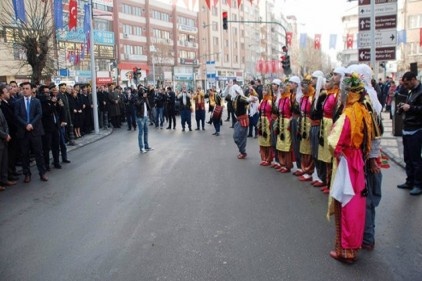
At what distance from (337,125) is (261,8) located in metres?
109

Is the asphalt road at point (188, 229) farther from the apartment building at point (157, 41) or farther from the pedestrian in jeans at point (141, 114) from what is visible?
the apartment building at point (157, 41)

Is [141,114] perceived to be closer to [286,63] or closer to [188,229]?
[188,229]

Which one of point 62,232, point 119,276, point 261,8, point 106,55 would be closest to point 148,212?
point 62,232

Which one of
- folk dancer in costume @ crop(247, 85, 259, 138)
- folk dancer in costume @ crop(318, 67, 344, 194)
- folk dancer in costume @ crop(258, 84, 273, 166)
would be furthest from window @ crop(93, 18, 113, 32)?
folk dancer in costume @ crop(318, 67, 344, 194)

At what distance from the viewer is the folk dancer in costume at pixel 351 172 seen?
4582 millimetres

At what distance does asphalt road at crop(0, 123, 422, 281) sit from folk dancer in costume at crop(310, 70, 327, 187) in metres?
0.35

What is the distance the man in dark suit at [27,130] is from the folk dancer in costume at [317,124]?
18.7 feet

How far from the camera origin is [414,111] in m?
7.39

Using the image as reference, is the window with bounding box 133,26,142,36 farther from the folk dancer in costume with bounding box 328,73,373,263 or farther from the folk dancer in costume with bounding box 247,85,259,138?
the folk dancer in costume with bounding box 328,73,373,263

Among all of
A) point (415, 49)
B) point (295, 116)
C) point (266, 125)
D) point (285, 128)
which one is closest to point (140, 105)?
point (266, 125)

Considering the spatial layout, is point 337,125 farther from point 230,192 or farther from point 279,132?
point 279,132

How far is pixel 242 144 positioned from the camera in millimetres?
11633

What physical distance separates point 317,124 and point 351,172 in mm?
3757

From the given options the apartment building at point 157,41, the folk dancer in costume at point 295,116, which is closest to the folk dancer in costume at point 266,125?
the folk dancer in costume at point 295,116
